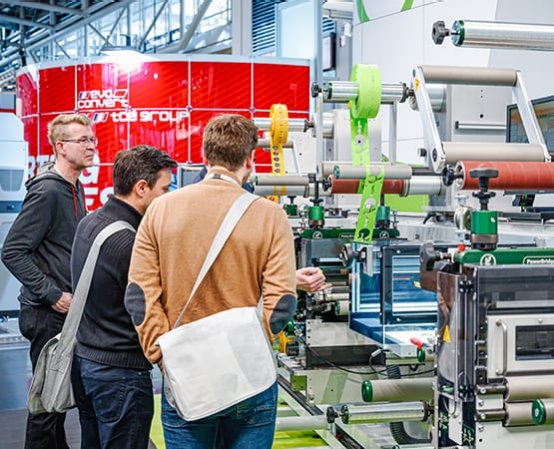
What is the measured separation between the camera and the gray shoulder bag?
298 cm

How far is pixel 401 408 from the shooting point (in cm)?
429

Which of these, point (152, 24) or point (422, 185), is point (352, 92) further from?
point (152, 24)

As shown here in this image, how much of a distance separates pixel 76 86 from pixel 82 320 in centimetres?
841

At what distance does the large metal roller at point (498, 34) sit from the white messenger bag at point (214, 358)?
35.8 inches

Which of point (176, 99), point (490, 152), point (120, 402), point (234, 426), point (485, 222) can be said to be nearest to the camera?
point (485, 222)

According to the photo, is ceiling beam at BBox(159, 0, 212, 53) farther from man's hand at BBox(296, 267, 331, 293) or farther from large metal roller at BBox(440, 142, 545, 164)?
large metal roller at BBox(440, 142, 545, 164)

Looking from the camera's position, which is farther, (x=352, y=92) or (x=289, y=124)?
(x=289, y=124)

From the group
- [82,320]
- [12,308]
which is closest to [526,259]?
[82,320]

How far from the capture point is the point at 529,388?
2334 mm

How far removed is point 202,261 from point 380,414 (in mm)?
2022

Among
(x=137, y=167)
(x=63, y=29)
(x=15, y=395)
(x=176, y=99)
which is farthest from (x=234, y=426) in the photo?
(x=63, y=29)

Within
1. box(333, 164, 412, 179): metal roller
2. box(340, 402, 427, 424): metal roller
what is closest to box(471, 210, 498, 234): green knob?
box(333, 164, 412, 179): metal roller

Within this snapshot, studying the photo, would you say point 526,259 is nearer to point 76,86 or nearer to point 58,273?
point 58,273

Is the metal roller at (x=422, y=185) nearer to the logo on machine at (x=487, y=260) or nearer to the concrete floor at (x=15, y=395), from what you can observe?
the logo on machine at (x=487, y=260)
